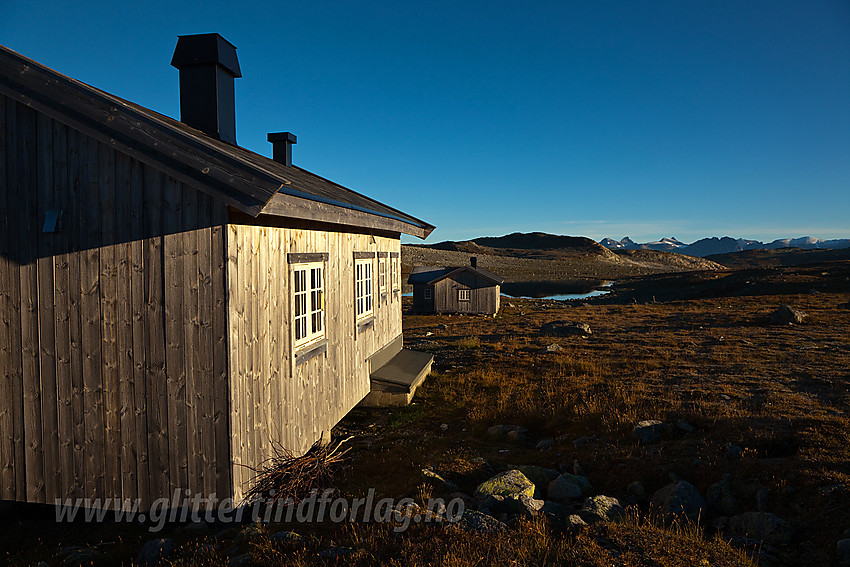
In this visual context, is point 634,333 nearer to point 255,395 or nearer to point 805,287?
point 255,395

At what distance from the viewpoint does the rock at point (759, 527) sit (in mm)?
4332

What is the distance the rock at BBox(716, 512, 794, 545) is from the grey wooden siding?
28.7 meters

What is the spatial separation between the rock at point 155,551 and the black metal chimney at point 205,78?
6.55m

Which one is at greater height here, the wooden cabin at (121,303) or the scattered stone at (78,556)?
the wooden cabin at (121,303)

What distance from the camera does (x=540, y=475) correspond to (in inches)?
238

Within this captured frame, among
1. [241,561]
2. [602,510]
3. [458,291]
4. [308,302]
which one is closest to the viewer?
[241,561]

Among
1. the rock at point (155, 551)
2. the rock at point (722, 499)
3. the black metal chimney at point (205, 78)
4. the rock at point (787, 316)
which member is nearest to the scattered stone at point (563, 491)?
the rock at point (722, 499)

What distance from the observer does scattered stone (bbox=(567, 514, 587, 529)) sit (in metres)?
4.42

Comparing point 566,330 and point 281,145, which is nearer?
point 281,145

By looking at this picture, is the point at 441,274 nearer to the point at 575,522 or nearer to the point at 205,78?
the point at 205,78

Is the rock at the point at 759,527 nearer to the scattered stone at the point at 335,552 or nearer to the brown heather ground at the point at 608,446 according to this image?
the brown heather ground at the point at 608,446

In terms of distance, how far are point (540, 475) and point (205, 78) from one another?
8.49 m

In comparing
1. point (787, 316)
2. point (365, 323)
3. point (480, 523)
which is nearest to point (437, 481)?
point (480, 523)

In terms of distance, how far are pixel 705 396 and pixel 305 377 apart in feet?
25.6
